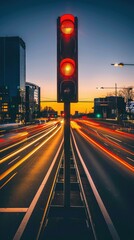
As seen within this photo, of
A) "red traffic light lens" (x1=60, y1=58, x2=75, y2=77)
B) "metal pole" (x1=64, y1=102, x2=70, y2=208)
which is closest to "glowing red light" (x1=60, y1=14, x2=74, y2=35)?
"red traffic light lens" (x1=60, y1=58, x2=75, y2=77)

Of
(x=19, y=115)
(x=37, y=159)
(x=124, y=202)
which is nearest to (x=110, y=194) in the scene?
(x=124, y=202)

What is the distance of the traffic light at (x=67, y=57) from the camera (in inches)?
190

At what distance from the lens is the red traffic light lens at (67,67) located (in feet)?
15.9

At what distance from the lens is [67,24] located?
4.82m

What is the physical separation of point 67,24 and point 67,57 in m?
0.75

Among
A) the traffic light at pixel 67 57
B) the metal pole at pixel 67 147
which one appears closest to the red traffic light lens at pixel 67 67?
the traffic light at pixel 67 57

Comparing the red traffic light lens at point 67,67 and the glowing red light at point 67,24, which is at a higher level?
the glowing red light at point 67,24

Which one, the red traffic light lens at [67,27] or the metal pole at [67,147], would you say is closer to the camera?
the red traffic light lens at [67,27]

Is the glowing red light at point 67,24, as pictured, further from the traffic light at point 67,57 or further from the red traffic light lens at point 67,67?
the red traffic light lens at point 67,67

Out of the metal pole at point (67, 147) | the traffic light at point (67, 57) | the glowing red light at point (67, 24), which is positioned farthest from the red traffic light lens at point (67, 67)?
the metal pole at point (67, 147)

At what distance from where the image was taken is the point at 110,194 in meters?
10.4

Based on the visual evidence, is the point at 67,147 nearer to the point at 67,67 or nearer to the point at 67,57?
the point at 67,67

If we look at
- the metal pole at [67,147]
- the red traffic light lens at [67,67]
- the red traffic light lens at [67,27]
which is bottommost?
the metal pole at [67,147]

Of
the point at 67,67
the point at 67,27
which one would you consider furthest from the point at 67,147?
the point at 67,27
